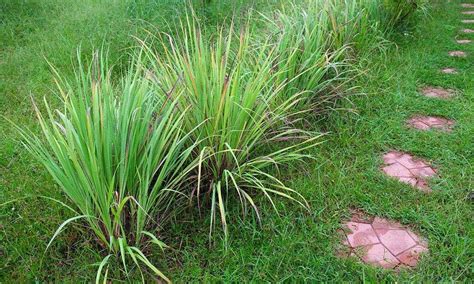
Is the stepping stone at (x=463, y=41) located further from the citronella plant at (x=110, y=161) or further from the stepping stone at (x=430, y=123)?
the citronella plant at (x=110, y=161)

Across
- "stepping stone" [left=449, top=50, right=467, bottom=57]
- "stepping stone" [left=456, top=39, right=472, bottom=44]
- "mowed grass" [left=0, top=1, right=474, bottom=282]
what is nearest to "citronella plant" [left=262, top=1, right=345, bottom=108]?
"mowed grass" [left=0, top=1, right=474, bottom=282]

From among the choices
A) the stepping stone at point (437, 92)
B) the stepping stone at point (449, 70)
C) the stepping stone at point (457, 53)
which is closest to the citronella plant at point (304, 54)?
the stepping stone at point (437, 92)

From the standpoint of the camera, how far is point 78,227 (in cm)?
179

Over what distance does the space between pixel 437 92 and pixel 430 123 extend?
583 millimetres

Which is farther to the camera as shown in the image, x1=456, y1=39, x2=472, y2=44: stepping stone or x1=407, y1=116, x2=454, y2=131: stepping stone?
x1=456, y1=39, x2=472, y2=44: stepping stone

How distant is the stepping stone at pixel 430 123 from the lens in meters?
2.71

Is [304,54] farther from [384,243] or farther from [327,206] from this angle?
[384,243]

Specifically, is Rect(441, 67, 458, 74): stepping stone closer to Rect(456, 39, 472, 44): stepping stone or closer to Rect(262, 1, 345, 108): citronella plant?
Rect(456, 39, 472, 44): stepping stone

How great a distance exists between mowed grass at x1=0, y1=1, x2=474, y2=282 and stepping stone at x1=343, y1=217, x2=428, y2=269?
0.05m

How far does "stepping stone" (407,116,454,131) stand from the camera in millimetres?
2713

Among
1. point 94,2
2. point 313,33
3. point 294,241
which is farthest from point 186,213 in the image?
point 94,2

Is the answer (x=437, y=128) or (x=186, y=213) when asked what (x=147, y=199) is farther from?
(x=437, y=128)

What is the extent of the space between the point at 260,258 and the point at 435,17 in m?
4.54

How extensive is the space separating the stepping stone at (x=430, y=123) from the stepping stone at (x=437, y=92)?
371 millimetres
